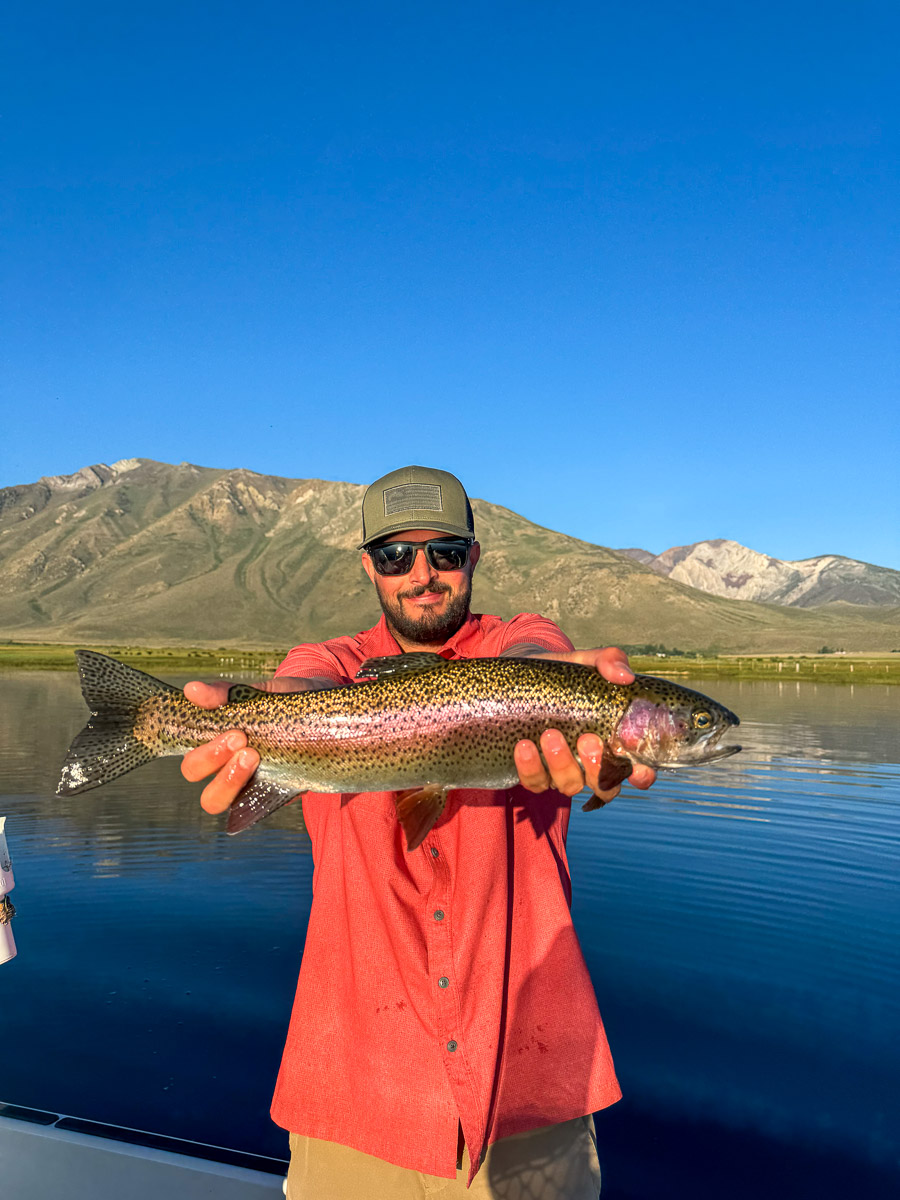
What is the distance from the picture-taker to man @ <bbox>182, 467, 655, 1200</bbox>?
3.72 metres

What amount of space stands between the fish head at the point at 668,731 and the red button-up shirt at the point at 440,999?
598mm

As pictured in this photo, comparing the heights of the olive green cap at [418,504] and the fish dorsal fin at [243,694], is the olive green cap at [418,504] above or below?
above

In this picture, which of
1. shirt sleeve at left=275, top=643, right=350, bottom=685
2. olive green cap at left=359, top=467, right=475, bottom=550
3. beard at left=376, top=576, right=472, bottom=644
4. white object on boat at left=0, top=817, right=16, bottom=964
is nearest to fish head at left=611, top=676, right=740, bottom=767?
beard at left=376, top=576, right=472, bottom=644

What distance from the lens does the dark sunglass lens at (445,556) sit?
4.66 metres

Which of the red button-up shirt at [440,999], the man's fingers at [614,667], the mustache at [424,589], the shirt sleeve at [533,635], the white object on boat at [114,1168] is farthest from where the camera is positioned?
the white object on boat at [114,1168]

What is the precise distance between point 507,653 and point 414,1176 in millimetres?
2285

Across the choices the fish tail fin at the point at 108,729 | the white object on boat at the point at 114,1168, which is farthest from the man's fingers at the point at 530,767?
the white object on boat at the point at 114,1168

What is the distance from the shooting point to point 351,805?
4301 millimetres

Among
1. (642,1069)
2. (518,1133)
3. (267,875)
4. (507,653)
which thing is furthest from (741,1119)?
(267,875)

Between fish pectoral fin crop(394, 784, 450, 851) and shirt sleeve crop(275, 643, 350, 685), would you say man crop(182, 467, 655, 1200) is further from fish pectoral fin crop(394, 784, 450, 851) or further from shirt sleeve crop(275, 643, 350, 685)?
shirt sleeve crop(275, 643, 350, 685)

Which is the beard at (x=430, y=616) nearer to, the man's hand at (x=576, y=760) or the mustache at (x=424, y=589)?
the mustache at (x=424, y=589)

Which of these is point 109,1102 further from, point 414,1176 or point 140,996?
point 414,1176

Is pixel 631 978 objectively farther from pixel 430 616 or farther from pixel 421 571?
pixel 421 571

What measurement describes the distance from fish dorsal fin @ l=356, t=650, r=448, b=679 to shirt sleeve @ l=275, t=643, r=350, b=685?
14.5 inches
